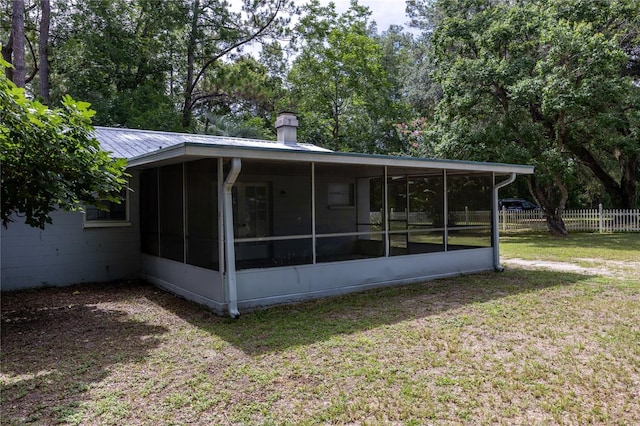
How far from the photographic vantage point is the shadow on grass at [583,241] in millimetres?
13188

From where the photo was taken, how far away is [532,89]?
14445 mm

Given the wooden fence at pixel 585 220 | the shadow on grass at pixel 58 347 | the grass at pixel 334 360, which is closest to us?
the grass at pixel 334 360

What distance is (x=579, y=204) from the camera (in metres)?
30.5

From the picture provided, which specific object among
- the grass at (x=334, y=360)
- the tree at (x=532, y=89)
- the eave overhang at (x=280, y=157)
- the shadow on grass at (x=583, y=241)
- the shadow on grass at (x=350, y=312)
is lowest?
the grass at (x=334, y=360)

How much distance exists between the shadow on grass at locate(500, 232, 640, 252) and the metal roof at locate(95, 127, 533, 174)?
20.0ft

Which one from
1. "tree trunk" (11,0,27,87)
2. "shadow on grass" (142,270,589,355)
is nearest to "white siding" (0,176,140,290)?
"shadow on grass" (142,270,589,355)

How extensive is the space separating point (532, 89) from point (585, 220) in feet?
24.5

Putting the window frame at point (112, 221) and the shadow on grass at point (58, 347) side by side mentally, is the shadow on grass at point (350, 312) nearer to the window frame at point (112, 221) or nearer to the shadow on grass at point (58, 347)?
the shadow on grass at point (58, 347)

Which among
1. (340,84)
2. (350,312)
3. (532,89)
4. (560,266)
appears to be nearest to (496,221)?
(560,266)

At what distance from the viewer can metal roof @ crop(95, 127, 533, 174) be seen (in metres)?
5.21

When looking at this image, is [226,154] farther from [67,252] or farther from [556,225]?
[556,225]

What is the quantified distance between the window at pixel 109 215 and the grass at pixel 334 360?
1.89 meters

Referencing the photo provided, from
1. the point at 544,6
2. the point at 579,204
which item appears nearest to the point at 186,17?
Result: the point at 544,6

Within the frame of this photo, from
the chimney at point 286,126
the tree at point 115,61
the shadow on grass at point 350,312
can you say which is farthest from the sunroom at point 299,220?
the tree at point 115,61
